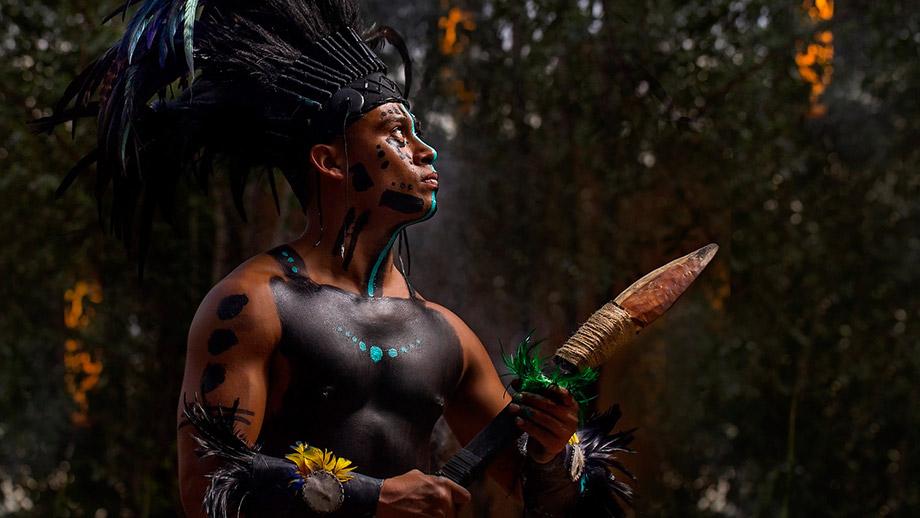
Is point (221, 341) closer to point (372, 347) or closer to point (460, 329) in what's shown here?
point (372, 347)

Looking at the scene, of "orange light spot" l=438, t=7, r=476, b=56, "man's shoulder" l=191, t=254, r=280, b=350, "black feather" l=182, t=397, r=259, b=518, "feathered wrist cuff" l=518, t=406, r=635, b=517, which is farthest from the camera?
"orange light spot" l=438, t=7, r=476, b=56

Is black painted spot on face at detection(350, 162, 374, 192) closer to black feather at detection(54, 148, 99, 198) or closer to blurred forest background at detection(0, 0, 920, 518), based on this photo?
black feather at detection(54, 148, 99, 198)

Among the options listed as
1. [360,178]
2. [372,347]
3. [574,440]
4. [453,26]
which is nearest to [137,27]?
[360,178]

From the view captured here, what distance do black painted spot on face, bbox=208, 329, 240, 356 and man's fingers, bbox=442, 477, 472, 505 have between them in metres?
0.63

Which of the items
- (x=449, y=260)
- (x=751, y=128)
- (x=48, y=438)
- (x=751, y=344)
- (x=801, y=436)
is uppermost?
(x=751, y=128)

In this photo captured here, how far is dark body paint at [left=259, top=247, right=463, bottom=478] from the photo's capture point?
3078 mm

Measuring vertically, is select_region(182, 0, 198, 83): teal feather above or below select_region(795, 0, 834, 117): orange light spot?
above

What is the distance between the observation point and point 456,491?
296 cm

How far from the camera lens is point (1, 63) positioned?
7516 mm

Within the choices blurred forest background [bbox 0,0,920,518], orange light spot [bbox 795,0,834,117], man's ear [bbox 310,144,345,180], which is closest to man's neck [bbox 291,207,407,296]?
man's ear [bbox 310,144,345,180]

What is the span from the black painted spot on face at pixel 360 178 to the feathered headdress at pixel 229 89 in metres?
0.11

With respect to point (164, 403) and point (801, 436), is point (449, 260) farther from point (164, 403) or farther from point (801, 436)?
point (801, 436)

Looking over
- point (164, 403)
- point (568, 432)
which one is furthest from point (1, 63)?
point (568, 432)

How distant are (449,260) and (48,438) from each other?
13.3 ft
